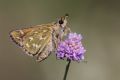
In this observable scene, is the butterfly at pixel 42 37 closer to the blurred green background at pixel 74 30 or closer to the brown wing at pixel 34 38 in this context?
the brown wing at pixel 34 38

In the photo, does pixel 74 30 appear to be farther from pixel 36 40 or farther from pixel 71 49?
pixel 71 49

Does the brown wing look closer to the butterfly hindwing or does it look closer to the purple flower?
Answer: the butterfly hindwing

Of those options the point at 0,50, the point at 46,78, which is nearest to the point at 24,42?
the point at 46,78

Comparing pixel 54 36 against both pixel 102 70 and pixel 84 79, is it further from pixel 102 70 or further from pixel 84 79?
pixel 102 70

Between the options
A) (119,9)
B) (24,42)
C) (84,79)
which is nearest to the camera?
(24,42)

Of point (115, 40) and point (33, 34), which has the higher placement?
point (115, 40)

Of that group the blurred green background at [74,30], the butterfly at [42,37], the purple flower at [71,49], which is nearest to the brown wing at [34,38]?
the butterfly at [42,37]

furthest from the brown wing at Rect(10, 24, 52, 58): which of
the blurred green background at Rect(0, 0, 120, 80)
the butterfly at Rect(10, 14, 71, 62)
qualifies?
the blurred green background at Rect(0, 0, 120, 80)
